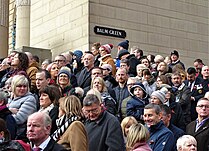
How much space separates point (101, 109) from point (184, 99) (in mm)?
4392

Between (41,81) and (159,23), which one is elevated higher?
(159,23)

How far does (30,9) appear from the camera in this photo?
23.0 meters

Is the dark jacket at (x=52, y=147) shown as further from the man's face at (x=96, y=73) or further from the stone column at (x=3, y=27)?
the stone column at (x=3, y=27)

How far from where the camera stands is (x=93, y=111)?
26.1 feet

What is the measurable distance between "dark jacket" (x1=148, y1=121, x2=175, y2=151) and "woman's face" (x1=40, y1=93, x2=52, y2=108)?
157cm

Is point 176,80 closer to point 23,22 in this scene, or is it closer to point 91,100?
point 91,100

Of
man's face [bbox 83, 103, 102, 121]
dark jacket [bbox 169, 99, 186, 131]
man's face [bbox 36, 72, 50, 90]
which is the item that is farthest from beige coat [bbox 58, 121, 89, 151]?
dark jacket [bbox 169, 99, 186, 131]

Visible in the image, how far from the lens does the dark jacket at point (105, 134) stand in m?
7.85

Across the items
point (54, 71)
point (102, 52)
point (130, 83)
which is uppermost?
point (102, 52)

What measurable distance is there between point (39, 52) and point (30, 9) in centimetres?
437

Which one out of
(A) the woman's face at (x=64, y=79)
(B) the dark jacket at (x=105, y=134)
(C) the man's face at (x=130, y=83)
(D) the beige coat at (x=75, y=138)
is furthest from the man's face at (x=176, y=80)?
(D) the beige coat at (x=75, y=138)

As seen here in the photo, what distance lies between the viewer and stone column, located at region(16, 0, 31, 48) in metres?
23.8

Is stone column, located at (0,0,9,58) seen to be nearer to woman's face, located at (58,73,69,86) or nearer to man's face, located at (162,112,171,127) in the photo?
woman's face, located at (58,73,69,86)

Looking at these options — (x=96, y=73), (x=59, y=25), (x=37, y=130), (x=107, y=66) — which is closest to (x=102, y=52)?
(x=107, y=66)
